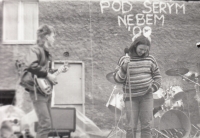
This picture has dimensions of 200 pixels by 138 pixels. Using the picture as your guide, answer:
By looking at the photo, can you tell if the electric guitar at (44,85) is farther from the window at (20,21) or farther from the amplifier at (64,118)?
the window at (20,21)

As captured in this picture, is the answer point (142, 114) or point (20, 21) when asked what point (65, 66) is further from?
point (142, 114)

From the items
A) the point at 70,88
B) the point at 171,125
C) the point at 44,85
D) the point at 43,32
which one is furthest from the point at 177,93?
the point at 43,32

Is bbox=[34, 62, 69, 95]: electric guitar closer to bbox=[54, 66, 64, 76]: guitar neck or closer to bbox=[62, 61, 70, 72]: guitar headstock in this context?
bbox=[54, 66, 64, 76]: guitar neck

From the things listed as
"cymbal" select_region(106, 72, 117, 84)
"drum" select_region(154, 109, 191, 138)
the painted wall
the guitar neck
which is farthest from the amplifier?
"drum" select_region(154, 109, 191, 138)

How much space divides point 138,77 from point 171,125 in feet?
4.19

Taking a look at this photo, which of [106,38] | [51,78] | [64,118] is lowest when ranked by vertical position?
[64,118]

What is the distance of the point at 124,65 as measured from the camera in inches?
436

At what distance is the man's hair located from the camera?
10828 millimetres

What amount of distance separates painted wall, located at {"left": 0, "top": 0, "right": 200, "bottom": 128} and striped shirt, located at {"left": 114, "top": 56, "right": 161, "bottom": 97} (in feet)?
0.68

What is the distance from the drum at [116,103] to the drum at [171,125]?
2.70 feet

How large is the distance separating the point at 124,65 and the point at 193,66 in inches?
66.8

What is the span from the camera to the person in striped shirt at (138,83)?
10789 millimetres

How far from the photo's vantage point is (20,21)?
11102 mm

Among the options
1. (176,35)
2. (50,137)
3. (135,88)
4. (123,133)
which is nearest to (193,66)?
(176,35)
